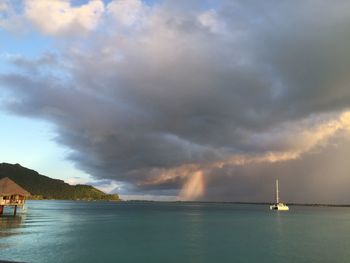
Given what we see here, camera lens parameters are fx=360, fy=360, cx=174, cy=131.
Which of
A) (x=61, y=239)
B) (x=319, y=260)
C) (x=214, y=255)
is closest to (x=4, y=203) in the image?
(x=61, y=239)

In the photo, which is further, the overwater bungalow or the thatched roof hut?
the overwater bungalow

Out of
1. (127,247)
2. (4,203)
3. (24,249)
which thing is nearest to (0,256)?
(24,249)

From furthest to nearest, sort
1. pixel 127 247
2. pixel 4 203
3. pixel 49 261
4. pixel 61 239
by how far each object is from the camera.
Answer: pixel 4 203
pixel 61 239
pixel 127 247
pixel 49 261

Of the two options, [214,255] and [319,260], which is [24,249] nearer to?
[214,255]

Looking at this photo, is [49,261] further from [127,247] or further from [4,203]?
[4,203]

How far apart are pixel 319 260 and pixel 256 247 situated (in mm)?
11469

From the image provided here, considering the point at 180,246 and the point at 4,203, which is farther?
the point at 4,203

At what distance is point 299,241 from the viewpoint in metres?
62.3

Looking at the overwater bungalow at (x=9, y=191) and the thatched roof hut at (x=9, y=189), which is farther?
the overwater bungalow at (x=9, y=191)

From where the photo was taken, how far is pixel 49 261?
4059cm

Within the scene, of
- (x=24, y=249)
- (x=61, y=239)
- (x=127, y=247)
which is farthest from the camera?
(x=61, y=239)

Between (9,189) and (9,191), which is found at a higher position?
(9,189)

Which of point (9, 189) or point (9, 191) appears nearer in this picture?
point (9, 191)

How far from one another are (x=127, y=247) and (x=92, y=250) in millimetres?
5117
